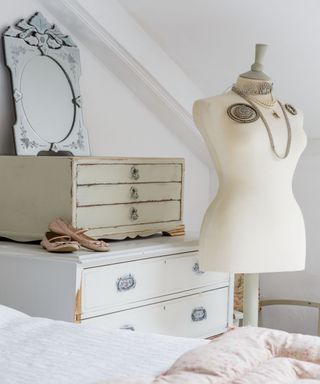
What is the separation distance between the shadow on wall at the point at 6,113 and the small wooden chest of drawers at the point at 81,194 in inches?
7.2

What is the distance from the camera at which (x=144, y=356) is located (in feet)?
5.67

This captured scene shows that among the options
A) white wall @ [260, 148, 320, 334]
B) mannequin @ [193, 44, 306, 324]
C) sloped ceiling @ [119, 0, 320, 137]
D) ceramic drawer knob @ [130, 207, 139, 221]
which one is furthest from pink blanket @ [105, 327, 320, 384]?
white wall @ [260, 148, 320, 334]

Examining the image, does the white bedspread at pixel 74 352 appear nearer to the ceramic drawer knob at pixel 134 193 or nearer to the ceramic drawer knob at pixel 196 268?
the ceramic drawer knob at pixel 134 193

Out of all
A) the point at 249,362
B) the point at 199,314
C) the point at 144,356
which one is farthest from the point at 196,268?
the point at 249,362

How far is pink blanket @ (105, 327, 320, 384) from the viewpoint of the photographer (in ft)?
4.54

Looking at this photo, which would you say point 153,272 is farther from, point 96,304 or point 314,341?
point 314,341

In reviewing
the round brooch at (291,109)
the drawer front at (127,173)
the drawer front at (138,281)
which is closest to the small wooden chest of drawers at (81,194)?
the drawer front at (127,173)

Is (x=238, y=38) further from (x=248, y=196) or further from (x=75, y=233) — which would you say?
(x=75, y=233)

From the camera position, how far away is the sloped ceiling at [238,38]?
3.03 m

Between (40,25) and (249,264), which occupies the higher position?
(40,25)

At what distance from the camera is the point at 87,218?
2646 millimetres

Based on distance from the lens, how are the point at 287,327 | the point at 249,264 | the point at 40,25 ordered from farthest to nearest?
the point at 287,327
the point at 40,25
the point at 249,264

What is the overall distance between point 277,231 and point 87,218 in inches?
24.7

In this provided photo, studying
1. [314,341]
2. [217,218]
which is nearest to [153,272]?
[217,218]
